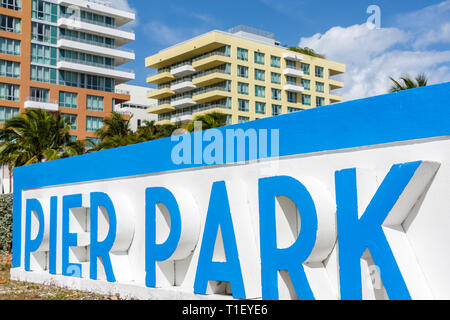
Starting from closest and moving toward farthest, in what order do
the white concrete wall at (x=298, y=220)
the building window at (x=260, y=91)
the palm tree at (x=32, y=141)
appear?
the white concrete wall at (x=298, y=220)
the palm tree at (x=32, y=141)
the building window at (x=260, y=91)

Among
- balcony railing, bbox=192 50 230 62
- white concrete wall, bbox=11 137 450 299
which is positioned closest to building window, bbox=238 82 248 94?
balcony railing, bbox=192 50 230 62

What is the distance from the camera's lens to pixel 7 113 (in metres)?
54.2

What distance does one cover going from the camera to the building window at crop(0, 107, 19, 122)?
53781 mm

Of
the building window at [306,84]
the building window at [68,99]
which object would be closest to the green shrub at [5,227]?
the building window at [68,99]

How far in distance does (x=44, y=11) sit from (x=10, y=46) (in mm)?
6474

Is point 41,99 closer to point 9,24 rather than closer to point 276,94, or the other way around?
point 9,24

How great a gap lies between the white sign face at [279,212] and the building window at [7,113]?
45318 mm

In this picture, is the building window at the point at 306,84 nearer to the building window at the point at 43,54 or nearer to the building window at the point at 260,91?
the building window at the point at 260,91

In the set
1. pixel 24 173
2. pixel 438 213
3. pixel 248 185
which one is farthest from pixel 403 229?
pixel 24 173

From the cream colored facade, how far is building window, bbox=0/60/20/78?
856 inches

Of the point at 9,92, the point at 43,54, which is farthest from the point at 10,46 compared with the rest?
the point at 9,92

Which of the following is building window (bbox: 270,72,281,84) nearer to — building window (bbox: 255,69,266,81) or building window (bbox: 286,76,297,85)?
building window (bbox: 255,69,266,81)

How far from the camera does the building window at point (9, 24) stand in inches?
2200

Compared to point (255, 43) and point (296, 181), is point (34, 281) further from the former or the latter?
point (255, 43)
